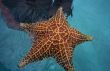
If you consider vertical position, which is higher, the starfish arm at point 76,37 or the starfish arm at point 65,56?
the starfish arm at point 76,37

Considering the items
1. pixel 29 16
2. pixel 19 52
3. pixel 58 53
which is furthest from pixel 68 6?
pixel 19 52

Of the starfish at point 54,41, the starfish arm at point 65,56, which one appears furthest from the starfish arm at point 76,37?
the starfish arm at point 65,56

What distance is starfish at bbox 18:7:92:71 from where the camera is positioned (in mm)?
4758

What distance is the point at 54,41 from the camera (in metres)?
4.80

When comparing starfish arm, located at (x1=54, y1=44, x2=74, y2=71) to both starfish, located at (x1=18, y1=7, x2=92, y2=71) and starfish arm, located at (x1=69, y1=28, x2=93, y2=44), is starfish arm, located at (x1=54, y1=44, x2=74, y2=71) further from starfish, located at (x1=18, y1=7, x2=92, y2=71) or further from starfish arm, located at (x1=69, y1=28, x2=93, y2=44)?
starfish arm, located at (x1=69, y1=28, x2=93, y2=44)

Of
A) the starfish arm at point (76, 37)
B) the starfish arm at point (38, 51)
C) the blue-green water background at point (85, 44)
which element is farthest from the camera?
the blue-green water background at point (85, 44)

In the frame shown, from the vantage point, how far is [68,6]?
6.21 meters

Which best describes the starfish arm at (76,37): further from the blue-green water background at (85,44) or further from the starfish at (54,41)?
the blue-green water background at (85,44)

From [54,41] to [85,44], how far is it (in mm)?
4182

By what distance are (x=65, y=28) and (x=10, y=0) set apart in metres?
1.79

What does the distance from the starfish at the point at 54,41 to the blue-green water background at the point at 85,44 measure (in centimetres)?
260

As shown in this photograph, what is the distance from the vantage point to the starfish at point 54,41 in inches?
187

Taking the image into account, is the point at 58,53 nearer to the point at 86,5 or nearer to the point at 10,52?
the point at 10,52

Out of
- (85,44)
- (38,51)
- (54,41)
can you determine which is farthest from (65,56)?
(85,44)
